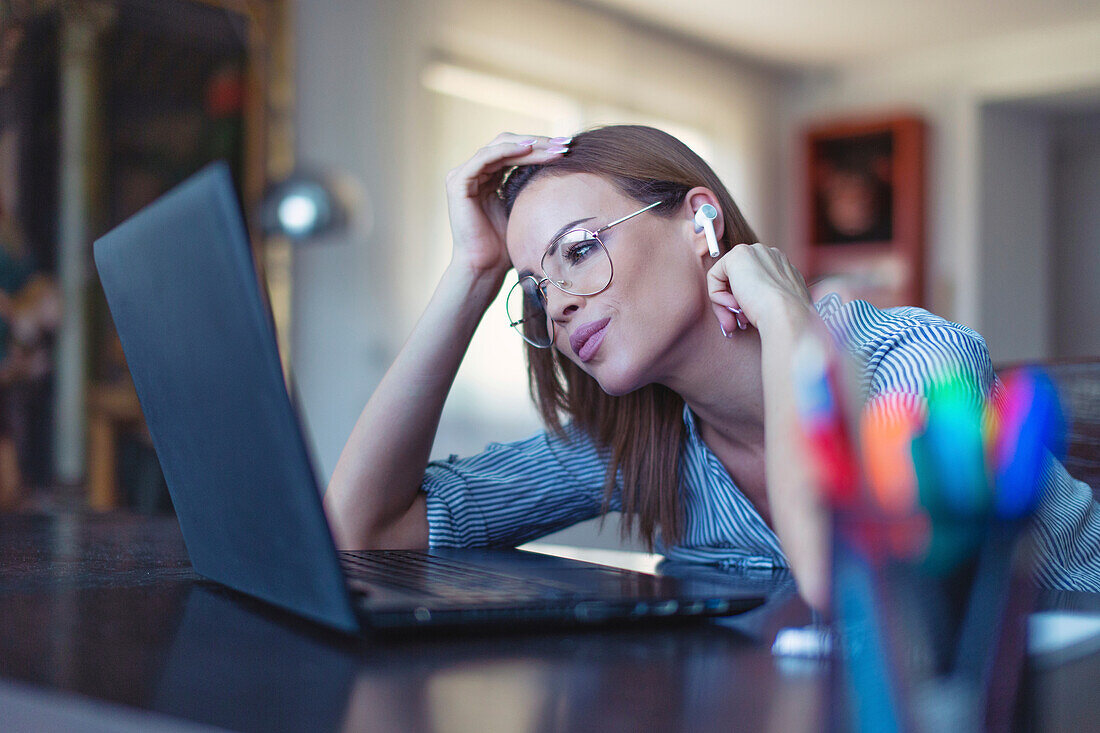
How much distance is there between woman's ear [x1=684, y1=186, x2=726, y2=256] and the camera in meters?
1.08

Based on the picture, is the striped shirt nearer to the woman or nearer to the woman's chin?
the woman

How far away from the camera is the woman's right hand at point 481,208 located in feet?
3.77

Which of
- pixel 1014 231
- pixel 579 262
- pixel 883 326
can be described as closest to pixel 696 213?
pixel 579 262

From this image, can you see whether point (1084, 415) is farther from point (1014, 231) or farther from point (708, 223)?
point (1014, 231)

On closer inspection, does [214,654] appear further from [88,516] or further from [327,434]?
[327,434]

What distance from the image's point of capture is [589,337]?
1.02 meters

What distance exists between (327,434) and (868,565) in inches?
143

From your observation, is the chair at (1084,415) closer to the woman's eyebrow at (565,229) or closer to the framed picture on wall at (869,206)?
the woman's eyebrow at (565,229)

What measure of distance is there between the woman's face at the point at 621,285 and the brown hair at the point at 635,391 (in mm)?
29

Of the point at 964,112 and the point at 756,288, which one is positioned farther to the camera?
the point at 964,112

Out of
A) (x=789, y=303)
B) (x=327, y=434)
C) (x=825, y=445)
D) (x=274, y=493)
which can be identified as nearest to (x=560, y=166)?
(x=789, y=303)

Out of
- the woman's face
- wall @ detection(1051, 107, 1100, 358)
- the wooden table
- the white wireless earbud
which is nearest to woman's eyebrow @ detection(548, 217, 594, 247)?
the woman's face

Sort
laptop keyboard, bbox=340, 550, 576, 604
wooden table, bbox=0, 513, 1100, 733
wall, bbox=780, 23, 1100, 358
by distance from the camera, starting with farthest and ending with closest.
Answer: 1. wall, bbox=780, 23, 1100, 358
2. laptop keyboard, bbox=340, 550, 576, 604
3. wooden table, bbox=0, 513, 1100, 733

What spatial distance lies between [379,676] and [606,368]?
2.01ft
